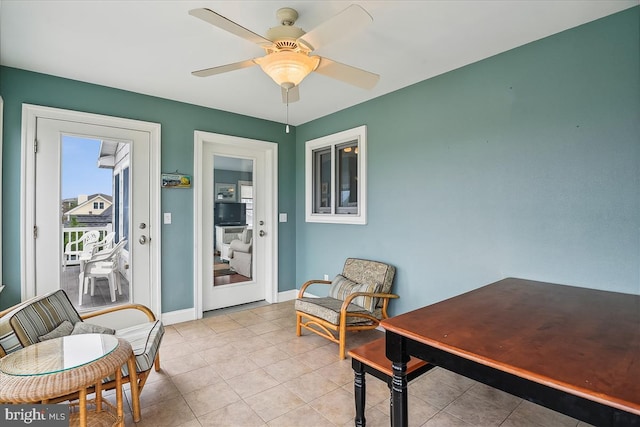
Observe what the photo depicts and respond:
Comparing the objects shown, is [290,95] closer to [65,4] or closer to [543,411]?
[65,4]

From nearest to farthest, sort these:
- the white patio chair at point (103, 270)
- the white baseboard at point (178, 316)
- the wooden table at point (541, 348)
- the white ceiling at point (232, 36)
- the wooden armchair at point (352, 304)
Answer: the wooden table at point (541, 348) < the white ceiling at point (232, 36) < the wooden armchair at point (352, 304) < the white patio chair at point (103, 270) < the white baseboard at point (178, 316)

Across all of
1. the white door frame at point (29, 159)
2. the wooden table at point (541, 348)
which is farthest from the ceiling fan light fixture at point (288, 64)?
the white door frame at point (29, 159)

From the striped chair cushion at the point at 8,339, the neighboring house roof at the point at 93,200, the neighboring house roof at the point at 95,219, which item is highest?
the neighboring house roof at the point at 93,200

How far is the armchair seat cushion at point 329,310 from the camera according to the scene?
286 cm

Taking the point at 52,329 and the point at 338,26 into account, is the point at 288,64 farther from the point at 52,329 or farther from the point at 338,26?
the point at 52,329

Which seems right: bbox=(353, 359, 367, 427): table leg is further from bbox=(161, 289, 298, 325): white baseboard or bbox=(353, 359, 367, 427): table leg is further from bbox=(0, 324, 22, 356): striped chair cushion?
bbox=(161, 289, 298, 325): white baseboard

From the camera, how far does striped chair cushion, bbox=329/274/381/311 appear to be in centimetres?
305

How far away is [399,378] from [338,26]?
1690 mm

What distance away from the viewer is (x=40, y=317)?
1.94 meters

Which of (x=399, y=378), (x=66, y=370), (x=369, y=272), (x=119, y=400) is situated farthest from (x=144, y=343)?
(x=369, y=272)

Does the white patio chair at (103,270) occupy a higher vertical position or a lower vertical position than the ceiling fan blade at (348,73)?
lower

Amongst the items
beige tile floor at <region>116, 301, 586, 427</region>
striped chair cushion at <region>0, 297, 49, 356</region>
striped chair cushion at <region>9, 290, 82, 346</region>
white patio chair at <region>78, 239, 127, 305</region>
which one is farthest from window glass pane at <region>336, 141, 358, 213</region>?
striped chair cushion at <region>0, 297, 49, 356</region>

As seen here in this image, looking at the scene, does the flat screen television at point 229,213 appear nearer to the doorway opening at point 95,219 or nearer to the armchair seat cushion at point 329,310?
the doorway opening at point 95,219

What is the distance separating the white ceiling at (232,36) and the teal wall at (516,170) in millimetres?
208
